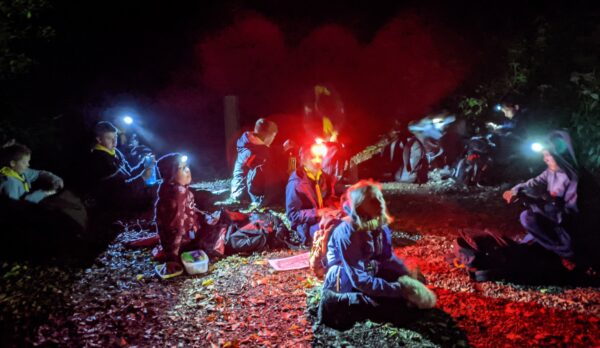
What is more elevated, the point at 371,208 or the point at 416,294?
the point at 371,208

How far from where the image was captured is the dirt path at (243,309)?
4008 mm

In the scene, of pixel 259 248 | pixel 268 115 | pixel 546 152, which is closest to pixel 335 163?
pixel 259 248

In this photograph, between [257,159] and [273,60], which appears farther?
[273,60]

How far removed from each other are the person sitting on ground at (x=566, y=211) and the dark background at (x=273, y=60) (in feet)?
31.3

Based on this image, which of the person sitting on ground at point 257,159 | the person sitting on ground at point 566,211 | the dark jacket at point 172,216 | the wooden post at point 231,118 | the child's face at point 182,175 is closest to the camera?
the person sitting on ground at point 566,211

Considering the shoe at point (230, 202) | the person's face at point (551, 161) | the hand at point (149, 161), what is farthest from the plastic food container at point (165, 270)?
the person's face at point (551, 161)

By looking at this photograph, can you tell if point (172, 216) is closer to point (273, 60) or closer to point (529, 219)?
point (529, 219)

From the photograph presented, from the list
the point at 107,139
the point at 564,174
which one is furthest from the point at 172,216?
the point at 564,174

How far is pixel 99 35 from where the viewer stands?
14.9 meters

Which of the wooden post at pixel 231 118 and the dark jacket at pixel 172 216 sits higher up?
the wooden post at pixel 231 118

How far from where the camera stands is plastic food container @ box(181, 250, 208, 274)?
225 inches

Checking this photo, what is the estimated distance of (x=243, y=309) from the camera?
4777mm

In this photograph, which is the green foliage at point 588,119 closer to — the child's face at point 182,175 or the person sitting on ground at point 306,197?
the person sitting on ground at point 306,197

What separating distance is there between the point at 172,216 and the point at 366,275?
10.5 ft
